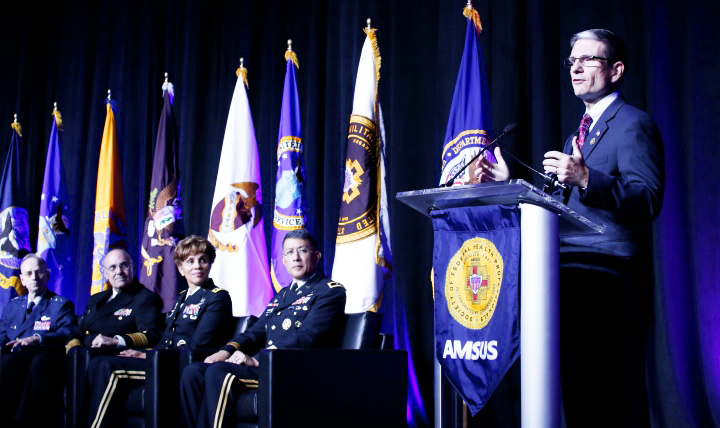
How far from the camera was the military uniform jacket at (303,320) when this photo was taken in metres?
3.49

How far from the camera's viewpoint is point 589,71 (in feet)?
7.14

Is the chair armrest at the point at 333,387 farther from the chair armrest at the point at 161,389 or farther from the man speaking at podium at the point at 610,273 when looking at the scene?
the man speaking at podium at the point at 610,273

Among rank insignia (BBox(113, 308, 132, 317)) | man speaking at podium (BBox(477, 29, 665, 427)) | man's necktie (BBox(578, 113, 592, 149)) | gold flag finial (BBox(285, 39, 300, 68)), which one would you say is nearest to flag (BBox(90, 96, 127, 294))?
rank insignia (BBox(113, 308, 132, 317))

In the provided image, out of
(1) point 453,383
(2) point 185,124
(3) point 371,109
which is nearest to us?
(1) point 453,383

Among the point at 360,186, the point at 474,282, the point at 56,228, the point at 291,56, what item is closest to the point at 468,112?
the point at 360,186

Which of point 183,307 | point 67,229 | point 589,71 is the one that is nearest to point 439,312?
point 589,71

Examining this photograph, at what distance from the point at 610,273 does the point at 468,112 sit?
237 centimetres

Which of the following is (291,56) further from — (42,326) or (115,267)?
(42,326)

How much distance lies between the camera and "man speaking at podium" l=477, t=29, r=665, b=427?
1861 mm

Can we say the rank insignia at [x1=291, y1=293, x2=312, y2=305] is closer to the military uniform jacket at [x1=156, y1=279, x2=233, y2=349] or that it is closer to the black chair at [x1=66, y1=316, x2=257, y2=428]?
the black chair at [x1=66, y1=316, x2=257, y2=428]

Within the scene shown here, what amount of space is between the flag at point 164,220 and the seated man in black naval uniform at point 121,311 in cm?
55

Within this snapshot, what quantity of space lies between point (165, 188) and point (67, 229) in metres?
1.22

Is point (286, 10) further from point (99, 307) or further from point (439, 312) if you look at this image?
point (439, 312)

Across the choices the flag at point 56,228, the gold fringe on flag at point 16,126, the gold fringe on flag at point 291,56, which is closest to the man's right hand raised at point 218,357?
the gold fringe on flag at point 291,56
